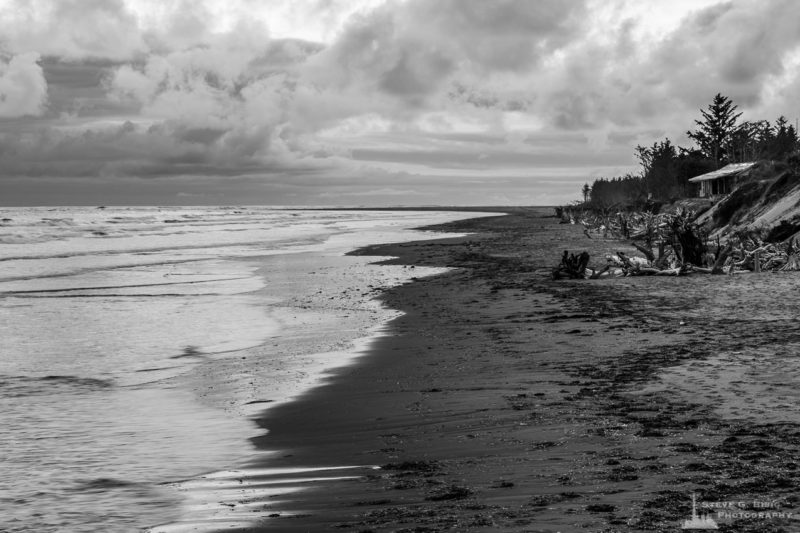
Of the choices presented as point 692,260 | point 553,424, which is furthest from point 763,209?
point 553,424

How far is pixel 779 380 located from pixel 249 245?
41.1 meters

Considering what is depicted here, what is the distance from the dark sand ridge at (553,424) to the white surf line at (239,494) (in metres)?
0.13

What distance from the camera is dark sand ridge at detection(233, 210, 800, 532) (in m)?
4.95

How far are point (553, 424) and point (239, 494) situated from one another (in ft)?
9.43

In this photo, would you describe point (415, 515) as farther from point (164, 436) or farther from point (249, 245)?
point (249, 245)

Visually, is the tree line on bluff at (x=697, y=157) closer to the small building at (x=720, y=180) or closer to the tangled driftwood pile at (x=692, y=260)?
the small building at (x=720, y=180)

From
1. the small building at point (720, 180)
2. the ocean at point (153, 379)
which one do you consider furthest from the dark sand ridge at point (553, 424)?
the small building at point (720, 180)

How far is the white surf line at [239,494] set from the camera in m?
5.17

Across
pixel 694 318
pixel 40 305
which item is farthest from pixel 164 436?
pixel 40 305

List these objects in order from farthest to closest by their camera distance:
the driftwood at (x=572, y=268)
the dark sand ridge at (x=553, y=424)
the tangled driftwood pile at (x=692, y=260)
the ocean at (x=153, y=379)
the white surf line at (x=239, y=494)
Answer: the driftwood at (x=572, y=268)
the tangled driftwood pile at (x=692, y=260)
the ocean at (x=153, y=379)
the white surf line at (x=239, y=494)
the dark sand ridge at (x=553, y=424)

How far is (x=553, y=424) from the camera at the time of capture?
7035mm

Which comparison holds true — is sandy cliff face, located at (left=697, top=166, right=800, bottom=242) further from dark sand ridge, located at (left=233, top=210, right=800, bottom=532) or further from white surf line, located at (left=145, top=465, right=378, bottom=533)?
white surf line, located at (left=145, top=465, right=378, bottom=533)

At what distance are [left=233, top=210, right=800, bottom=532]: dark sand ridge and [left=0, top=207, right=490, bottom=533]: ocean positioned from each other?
594 millimetres

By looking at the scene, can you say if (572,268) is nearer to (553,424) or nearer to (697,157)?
(553,424)
